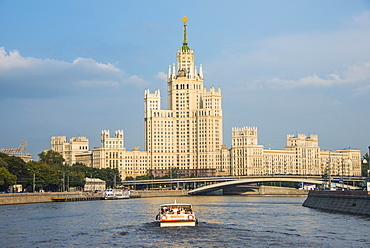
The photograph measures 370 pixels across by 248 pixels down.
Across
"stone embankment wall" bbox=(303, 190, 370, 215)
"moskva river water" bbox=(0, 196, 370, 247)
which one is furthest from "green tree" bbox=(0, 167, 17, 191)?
"stone embankment wall" bbox=(303, 190, 370, 215)

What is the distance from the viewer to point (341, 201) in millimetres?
119250

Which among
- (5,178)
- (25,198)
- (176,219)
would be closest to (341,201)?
(176,219)

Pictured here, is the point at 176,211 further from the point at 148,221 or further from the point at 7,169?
the point at 7,169

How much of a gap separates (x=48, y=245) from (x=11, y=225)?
23.8 metres

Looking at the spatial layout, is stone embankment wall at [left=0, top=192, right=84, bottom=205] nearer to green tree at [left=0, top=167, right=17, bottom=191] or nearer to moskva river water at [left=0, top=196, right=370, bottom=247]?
green tree at [left=0, top=167, right=17, bottom=191]

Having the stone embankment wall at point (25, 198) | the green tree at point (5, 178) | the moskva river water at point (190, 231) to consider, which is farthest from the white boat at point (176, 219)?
the green tree at point (5, 178)

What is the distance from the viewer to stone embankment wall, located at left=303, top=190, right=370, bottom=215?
105938 mm

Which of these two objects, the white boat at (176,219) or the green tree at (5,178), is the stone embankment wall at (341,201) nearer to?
the white boat at (176,219)

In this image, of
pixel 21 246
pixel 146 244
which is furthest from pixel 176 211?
pixel 21 246

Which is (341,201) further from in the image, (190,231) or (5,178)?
(5,178)

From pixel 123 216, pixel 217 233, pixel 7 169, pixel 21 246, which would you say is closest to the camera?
pixel 21 246

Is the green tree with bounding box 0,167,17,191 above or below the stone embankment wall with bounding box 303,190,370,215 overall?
above

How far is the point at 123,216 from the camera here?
378 ft

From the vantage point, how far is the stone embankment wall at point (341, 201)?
348ft
